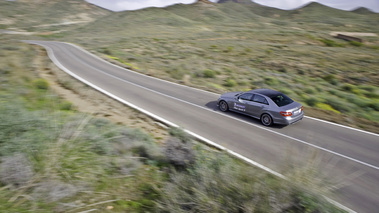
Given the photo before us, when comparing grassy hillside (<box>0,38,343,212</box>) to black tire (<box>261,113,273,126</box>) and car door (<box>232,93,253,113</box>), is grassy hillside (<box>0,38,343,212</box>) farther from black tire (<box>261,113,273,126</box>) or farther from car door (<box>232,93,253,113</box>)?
car door (<box>232,93,253,113</box>)

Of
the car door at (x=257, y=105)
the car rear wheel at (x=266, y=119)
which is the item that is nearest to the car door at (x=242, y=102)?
the car door at (x=257, y=105)

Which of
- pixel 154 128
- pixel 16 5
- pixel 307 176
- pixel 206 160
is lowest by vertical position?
pixel 154 128

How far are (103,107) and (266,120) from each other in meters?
7.87

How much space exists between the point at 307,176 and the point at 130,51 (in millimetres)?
31899

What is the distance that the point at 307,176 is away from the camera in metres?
4.14

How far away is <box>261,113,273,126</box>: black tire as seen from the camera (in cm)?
1040

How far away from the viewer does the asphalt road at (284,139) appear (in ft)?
19.8

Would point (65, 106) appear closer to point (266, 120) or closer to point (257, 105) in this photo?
point (257, 105)

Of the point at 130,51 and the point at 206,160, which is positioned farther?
the point at 130,51

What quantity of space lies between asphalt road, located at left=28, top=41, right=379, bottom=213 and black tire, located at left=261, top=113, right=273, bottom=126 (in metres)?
0.30

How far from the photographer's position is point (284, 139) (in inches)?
361

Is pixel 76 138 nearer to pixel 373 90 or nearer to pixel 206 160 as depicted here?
pixel 206 160

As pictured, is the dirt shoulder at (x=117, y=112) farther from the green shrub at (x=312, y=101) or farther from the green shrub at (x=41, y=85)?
the green shrub at (x=312, y=101)

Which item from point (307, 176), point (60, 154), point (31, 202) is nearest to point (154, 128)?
point (60, 154)
